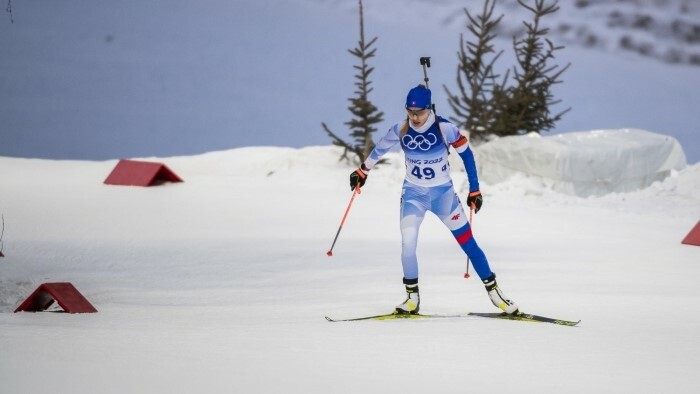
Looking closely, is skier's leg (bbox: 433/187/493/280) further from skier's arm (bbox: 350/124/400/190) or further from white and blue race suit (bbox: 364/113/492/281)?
skier's arm (bbox: 350/124/400/190)

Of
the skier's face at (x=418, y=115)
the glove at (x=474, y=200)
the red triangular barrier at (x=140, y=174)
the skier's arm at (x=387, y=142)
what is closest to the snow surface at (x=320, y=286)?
the red triangular barrier at (x=140, y=174)

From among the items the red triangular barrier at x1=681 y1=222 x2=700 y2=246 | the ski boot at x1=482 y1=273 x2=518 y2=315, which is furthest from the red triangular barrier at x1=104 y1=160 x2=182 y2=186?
the ski boot at x1=482 y1=273 x2=518 y2=315

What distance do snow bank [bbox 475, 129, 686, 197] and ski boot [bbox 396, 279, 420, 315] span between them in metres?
10.3

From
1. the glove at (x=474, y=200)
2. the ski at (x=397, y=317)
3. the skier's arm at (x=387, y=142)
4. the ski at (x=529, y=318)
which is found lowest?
the ski at (x=397, y=317)

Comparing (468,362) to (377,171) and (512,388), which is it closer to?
(512,388)

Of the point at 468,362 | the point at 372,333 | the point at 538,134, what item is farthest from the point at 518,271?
the point at 538,134

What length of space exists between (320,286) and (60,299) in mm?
2465

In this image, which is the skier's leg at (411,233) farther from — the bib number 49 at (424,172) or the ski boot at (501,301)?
the ski boot at (501,301)

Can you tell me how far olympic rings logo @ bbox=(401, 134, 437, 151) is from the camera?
5590mm

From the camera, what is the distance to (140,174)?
46.5 feet

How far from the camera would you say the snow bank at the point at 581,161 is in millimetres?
15531

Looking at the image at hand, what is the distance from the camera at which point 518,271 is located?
8469 mm

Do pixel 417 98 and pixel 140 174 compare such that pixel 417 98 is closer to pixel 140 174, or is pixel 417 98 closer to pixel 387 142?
pixel 387 142

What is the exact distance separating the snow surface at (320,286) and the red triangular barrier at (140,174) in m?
0.27
